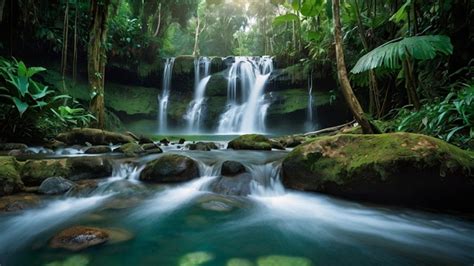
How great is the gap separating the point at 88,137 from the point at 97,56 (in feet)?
8.68

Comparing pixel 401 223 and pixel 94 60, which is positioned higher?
pixel 94 60

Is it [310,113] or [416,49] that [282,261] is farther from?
[310,113]

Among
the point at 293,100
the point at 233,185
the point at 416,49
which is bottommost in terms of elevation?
the point at 233,185

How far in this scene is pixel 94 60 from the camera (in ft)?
26.9

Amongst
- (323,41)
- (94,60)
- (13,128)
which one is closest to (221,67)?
(323,41)

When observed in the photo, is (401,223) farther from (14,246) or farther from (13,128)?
(13,128)

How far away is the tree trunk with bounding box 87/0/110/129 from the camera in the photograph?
8.05 meters

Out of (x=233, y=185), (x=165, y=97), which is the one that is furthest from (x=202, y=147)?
(x=165, y=97)

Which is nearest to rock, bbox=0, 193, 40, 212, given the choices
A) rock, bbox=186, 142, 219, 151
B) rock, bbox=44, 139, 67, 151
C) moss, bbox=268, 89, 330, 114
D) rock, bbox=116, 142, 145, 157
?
rock, bbox=116, 142, 145, 157

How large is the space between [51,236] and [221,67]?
43.7 ft

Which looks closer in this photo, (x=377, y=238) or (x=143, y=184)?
(x=377, y=238)

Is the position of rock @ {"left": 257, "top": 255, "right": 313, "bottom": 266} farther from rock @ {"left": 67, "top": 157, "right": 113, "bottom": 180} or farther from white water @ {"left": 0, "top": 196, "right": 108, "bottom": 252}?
rock @ {"left": 67, "top": 157, "right": 113, "bottom": 180}

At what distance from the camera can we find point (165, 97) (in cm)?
1510

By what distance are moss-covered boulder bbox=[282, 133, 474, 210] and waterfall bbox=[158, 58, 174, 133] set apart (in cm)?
1175
